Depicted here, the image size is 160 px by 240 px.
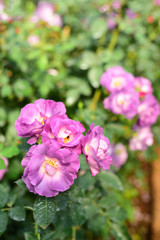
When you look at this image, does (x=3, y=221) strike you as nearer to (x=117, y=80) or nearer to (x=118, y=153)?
(x=117, y=80)

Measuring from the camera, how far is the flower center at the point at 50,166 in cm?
80

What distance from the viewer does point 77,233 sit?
56.9 inches

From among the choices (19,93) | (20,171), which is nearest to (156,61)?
(19,93)

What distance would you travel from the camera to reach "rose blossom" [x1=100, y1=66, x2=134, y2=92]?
145cm

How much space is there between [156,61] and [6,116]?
1.54m

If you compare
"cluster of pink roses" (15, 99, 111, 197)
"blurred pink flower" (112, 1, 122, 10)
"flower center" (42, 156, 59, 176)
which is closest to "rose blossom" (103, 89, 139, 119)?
"cluster of pink roses" (15, 99, 111, 197)

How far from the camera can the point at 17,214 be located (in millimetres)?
969

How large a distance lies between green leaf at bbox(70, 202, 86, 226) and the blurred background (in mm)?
546

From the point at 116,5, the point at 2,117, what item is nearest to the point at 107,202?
the point at 2,117

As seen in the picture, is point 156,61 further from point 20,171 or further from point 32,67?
point 20,171

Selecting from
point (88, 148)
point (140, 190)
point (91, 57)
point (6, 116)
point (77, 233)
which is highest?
point (88, 148)

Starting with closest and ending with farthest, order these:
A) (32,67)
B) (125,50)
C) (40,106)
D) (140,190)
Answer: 1. (40,106)
2. (32,67)
3. (125,50)
4. (140,190)

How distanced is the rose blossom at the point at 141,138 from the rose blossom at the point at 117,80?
32cm

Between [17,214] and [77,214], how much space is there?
8.6 inches
